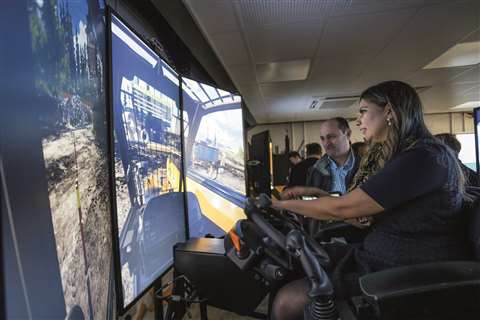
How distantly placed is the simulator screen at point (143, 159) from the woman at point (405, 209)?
61 cm

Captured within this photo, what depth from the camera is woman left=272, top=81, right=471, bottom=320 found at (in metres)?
0.97

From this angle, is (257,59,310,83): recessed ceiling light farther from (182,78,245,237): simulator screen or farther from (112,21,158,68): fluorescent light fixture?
(112,21,158,68): fluorescent light fixture

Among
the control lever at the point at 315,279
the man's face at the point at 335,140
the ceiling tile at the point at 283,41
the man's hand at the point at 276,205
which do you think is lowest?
the control lever at the point at 315,279

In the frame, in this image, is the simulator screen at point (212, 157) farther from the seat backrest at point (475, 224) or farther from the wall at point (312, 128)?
the wall at point (312, 128)

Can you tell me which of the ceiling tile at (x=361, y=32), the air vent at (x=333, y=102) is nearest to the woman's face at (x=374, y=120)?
the ceiling tile at (x=361, y=32)

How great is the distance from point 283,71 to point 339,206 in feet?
10.5

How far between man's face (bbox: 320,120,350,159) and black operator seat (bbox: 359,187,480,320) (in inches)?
68.8

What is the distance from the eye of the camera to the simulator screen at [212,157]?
73.2 inches

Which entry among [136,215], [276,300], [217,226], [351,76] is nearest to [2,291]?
[136,215]

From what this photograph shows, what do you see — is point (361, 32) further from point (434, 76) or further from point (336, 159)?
point (434, 76)

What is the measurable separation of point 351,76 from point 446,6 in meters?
1.95

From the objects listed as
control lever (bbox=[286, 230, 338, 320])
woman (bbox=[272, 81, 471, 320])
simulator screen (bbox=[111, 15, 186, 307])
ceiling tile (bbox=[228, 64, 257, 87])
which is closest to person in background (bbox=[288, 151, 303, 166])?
Answer: ceiling tile (bbox=[228, 64, 257, 87])

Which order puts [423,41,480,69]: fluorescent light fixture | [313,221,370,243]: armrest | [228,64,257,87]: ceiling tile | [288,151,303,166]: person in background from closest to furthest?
[313,221,370,243]: armrest → [423,41,480,69]: fluorescent light fixture → [228,64,257,87]: ceiling tile → [288,151,303,166]: person in background

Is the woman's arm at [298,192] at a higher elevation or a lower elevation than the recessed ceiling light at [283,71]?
lower
